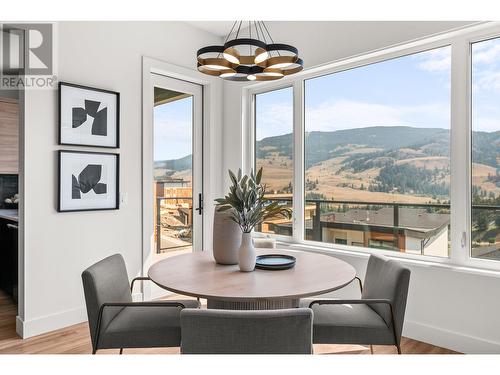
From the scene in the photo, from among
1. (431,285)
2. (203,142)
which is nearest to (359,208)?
(431,285)

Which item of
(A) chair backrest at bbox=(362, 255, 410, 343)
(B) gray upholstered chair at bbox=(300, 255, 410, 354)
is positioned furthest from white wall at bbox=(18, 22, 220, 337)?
(A) chair backrest at bbox=(362, 255, 410, 343)

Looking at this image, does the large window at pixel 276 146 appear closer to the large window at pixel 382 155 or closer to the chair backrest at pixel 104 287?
the large window at pixel 382 155

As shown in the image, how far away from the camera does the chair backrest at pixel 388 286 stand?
187cm

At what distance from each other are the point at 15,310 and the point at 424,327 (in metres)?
3.43

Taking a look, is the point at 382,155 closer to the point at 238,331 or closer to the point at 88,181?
the point at 238,331

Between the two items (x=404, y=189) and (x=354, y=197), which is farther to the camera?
(x=354, y=197)

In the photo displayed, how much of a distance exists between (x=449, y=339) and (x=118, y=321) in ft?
7.29

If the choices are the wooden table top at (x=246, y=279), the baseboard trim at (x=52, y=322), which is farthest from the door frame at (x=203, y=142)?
the wooden table top at (x=246, y=279)

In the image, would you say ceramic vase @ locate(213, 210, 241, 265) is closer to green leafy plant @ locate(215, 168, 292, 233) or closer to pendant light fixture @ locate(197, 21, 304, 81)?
green leafy plant @ locate(215, 168, 292, 233)

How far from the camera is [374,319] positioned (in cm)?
196

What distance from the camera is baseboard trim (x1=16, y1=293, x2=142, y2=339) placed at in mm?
2791
